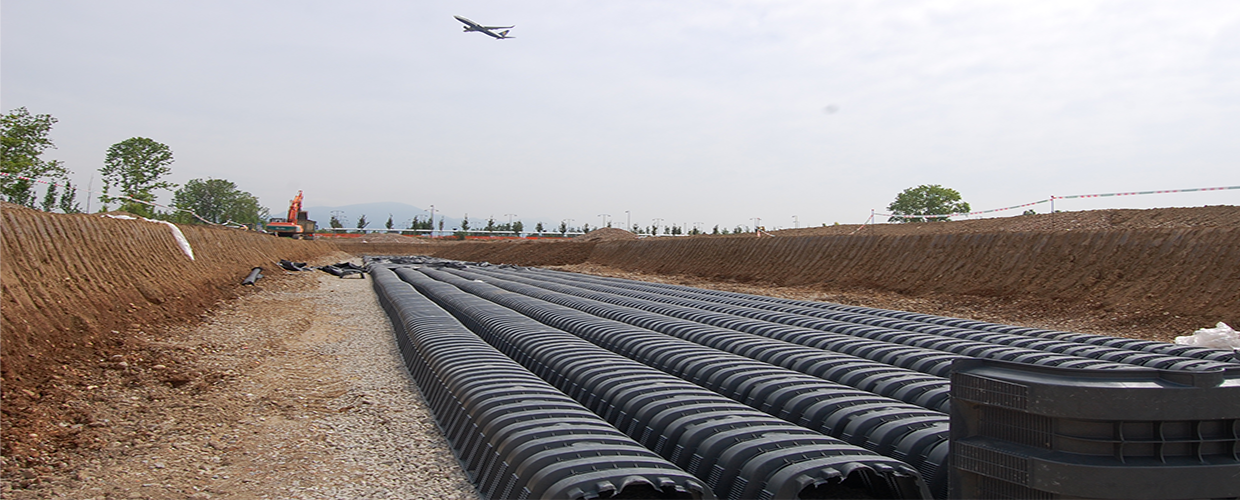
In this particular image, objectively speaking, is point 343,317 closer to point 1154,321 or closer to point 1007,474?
point 1007,474

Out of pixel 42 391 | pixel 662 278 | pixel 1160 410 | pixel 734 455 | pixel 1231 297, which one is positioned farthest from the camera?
pixel 662 278

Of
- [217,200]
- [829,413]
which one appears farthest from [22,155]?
[217,200]

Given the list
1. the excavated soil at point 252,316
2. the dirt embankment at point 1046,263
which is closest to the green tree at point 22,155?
the excavated soil at point 252,316

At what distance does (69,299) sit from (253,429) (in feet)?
24.5

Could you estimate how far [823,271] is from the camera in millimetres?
30797

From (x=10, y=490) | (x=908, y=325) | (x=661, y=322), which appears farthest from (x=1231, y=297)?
(x=10, y=490)

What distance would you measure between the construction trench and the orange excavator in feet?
179

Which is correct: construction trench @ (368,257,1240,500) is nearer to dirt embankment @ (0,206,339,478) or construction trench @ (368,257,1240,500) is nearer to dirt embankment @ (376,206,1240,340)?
dirt embankment @ (0,206,339,478)

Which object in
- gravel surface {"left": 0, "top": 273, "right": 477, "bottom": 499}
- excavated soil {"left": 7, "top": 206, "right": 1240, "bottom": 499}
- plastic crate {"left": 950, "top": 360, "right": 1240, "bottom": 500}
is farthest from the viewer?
excavated soil {"left": 7, "top": 206, "right": 1240, "bottom": 499}

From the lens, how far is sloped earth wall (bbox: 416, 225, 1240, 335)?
17484mm

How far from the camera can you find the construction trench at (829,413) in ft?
11.1

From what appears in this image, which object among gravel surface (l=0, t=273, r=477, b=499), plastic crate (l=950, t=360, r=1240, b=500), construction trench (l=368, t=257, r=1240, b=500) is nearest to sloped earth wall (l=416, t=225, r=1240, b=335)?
construction trench (l=368, t=257, r=1240, b=500)

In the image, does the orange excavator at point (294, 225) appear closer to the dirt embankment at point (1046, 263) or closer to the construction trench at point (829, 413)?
the dirt embankment at point (1046, 263)

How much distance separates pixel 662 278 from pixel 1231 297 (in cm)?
2620
